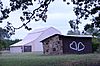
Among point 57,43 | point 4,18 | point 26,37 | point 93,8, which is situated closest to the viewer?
point 4,18

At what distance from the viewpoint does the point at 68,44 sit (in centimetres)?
5059

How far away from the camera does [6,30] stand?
19.1m

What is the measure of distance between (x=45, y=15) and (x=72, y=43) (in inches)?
1246

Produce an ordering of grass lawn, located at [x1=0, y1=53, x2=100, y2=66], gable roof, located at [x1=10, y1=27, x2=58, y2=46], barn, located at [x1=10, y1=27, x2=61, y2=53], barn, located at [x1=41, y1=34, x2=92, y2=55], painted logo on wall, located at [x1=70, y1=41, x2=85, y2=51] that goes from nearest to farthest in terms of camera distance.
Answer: grass lawn, located at [x1=0, y1=53, x2=100, y2=66]
barn, located at [x1=41, y1=34, x2=92, y2=55]
painted logo on wall, located at [x1=70, y1=41, x2=85, y2=51]
barn, located at [x1=10, y1=27, x2=61, y2=53]
gable roof, located at [x1=10, y1=27, x2=58, y2=46]

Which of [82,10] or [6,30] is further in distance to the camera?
[82,10]

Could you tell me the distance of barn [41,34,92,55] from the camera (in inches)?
1982

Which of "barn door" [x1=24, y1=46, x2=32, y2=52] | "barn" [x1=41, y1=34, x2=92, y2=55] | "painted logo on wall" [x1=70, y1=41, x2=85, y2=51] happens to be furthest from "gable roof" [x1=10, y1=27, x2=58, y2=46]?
"painted logo on wall" [x1=70, y1=41, x2=85, y2=51]

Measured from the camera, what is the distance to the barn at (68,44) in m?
50.3

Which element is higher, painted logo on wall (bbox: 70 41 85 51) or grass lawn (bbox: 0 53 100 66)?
painted logo on wall (bbox: 70 41 85 51)

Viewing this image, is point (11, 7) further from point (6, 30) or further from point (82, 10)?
point (82, 10)

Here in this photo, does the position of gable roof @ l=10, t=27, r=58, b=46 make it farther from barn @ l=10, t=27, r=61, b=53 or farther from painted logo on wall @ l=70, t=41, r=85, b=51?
painted logo on wall @ l=70, t=41, r=85, b=51

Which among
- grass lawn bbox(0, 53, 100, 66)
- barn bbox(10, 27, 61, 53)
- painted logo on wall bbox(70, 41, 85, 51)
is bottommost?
grass lawn bbox(0, 53, 100, 66)

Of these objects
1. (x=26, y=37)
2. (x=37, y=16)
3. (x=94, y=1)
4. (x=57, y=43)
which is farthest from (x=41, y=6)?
(x=26, y=37)

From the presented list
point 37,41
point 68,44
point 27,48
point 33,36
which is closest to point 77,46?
point 68,44
